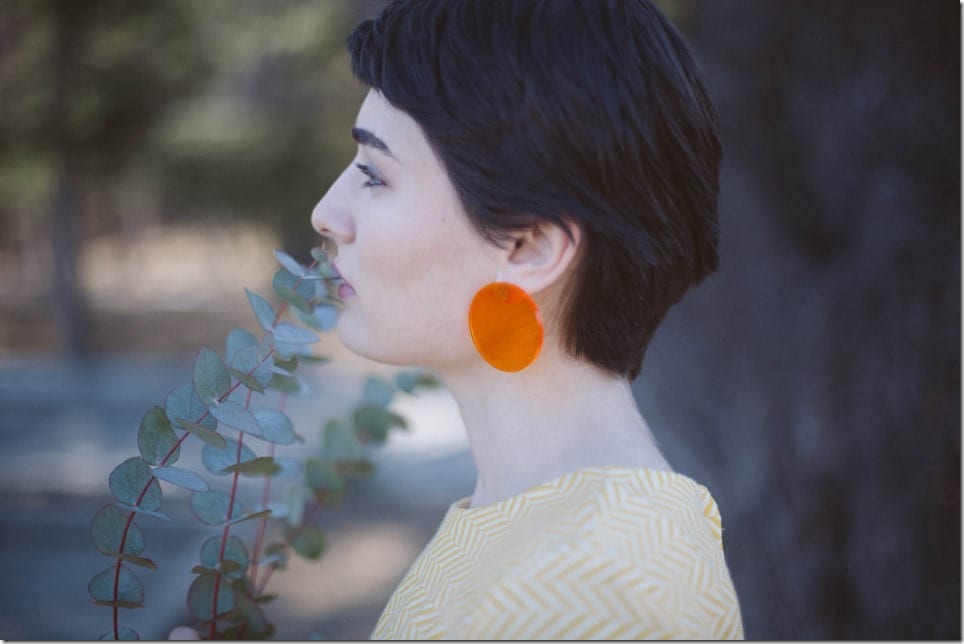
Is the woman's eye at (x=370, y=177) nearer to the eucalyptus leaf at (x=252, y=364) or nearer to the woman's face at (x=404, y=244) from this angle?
the woman's face at (x=404, y=244)

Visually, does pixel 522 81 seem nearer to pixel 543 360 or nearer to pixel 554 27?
pixel 554 27

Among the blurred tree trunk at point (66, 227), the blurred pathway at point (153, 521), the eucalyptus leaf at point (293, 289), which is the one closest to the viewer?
the eucalyptus leaf at point (293, 289)

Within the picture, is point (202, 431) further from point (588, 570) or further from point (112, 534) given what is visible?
point (588, 570)

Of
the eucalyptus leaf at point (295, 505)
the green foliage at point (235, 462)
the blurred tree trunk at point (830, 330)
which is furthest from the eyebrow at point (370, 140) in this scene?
the blurred tree trunk at point (830, 330)

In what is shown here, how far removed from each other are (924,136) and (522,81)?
4.50 ft

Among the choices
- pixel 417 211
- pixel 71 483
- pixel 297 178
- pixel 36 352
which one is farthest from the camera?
pixel 297 178

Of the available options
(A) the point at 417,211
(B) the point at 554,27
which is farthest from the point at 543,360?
(B) the point at 554,27

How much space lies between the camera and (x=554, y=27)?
66 cm

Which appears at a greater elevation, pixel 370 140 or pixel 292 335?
pixel 370 140

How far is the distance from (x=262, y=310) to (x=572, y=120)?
0.33 meters

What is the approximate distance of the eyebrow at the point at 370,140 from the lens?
71 cm

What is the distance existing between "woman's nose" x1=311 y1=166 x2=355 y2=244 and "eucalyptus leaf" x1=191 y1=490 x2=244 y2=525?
290 millimetres

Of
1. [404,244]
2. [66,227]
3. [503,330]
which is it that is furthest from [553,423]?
[66,227]

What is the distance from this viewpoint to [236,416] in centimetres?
66
